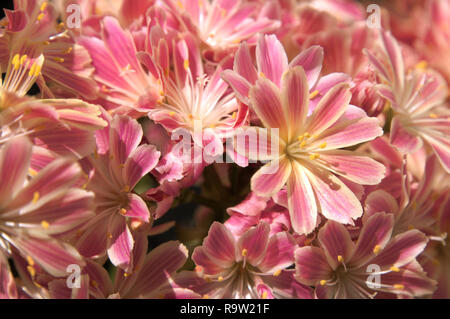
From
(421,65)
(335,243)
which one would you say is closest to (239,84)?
(335,243)

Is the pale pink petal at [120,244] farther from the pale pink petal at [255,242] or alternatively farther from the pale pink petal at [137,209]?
the pale pink petal at [255,242]

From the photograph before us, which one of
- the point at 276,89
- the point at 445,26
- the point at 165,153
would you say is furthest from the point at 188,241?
the point at 445,26

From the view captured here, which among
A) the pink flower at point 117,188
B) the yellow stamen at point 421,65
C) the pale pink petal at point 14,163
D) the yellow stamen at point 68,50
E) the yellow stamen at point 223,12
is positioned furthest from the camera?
the yellow stamen at point 421,65

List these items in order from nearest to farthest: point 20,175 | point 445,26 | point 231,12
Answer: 1. point 20,175
2. point 231,12
3. point 445,26

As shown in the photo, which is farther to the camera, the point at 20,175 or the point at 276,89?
the point at 276,89

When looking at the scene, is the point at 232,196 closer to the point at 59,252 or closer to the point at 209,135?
the point at 209,135

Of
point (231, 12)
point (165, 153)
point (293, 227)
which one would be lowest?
point (293, 227)

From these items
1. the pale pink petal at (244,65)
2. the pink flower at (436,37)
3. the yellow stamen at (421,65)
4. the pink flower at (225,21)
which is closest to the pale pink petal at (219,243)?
the pale pink petal at (244,65)

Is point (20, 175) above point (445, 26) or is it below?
below
